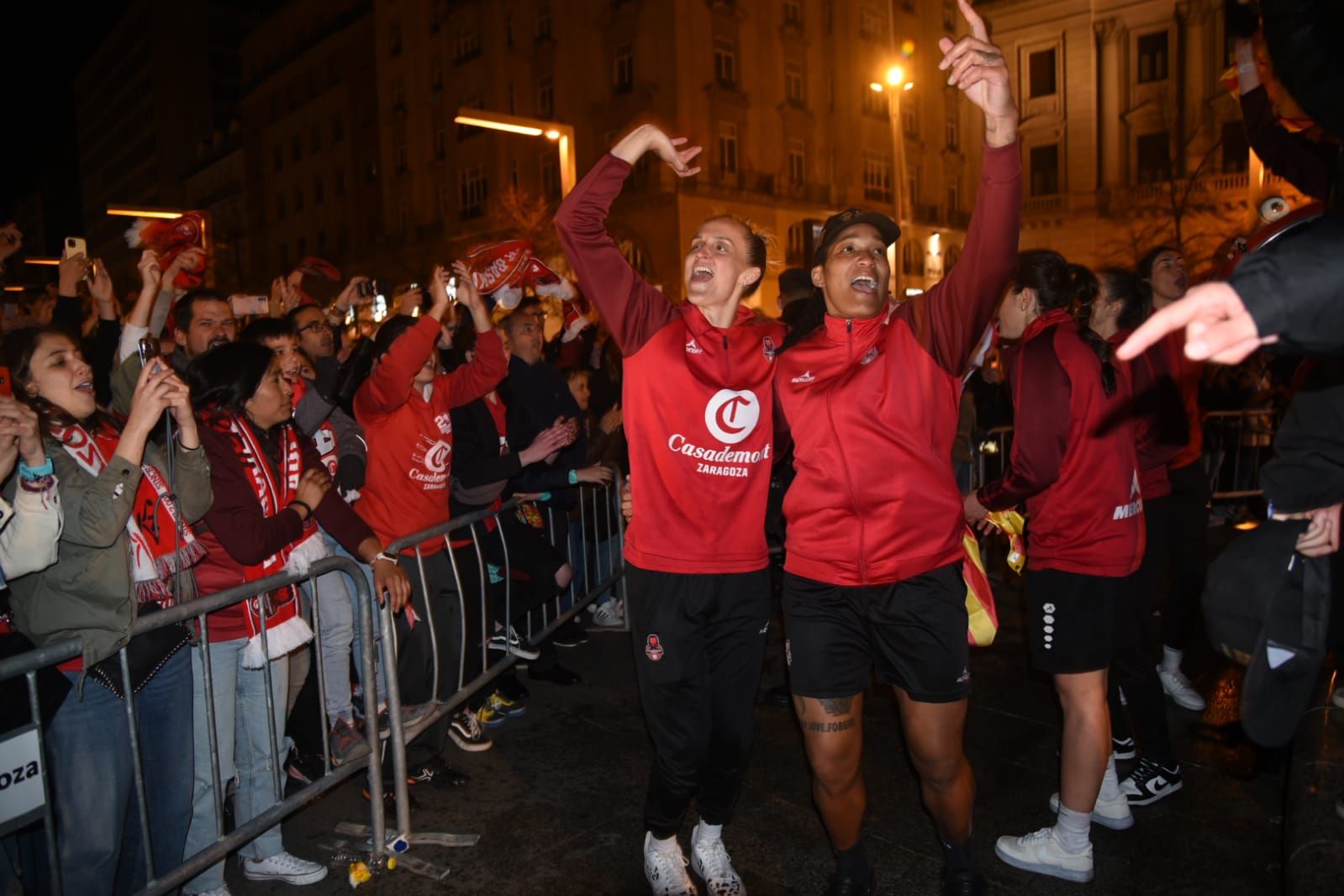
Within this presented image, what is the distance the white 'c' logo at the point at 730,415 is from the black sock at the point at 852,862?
154cm

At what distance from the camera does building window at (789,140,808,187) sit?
3797 cm

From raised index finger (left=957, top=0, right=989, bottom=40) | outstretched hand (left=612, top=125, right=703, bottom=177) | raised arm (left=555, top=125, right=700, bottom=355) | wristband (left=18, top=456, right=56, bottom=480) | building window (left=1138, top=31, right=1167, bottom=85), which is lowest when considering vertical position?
wristband (left=18, top=456, right=56, bottom=480)

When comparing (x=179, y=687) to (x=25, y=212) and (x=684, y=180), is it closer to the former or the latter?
(x=684, y=180)

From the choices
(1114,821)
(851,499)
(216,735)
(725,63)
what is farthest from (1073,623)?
(725,63)

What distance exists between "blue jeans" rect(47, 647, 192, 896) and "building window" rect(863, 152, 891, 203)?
40.5m

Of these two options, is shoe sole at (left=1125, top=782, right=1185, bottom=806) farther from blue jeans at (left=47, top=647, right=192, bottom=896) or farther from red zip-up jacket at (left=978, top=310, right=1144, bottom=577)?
blue jeans at (left=47, top=647, right=192, bottom=896)

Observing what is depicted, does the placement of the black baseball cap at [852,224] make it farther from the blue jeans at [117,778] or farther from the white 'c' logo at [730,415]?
the blue jeans at [117,778]

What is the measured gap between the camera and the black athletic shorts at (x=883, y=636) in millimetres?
3283

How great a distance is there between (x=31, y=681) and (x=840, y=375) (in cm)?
265

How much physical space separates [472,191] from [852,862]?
142 feet

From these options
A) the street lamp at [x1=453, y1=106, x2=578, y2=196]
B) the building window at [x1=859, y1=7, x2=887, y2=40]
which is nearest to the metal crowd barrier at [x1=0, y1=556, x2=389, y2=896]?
the street lamp at [x1=453, y1=106, x2=578, y2=196]

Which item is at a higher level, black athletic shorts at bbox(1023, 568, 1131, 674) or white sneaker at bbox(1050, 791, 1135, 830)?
black athletic shorts at bbox(1023, 568, 1131, 674)

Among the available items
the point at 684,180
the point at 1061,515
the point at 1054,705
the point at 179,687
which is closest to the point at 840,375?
the point at 1061,515

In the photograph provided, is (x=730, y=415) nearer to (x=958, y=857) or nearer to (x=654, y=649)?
(x=654, y=649)
